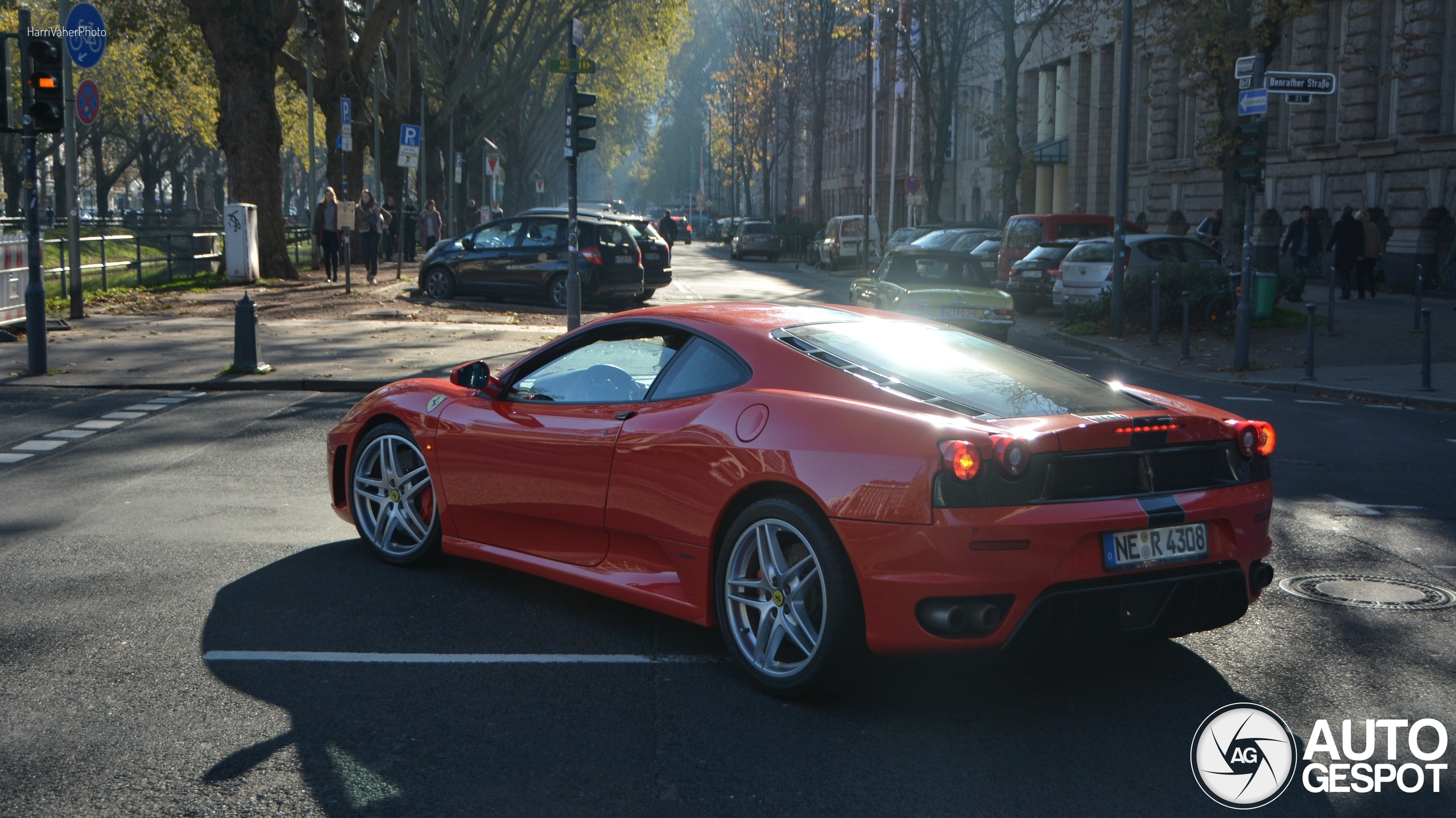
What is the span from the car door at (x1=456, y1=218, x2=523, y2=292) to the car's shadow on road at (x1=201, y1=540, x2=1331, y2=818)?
19960mm

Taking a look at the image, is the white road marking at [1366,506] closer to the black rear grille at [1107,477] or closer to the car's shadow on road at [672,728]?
the car's shadow on road at [672,728]

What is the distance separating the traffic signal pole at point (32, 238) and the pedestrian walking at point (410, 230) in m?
24.6

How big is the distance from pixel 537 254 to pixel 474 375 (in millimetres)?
19286

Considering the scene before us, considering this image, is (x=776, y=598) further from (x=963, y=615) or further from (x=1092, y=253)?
(x=1092, y=253)

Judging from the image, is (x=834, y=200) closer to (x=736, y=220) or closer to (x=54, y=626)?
(x=736, y=220)

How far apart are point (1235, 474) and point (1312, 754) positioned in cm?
97

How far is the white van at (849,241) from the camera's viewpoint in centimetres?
4556

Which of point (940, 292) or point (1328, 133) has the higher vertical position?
point (1328, 133)

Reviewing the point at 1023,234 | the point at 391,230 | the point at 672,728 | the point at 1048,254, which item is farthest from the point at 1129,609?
the point at 391,230

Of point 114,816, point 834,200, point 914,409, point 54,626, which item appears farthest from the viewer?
point 834,200

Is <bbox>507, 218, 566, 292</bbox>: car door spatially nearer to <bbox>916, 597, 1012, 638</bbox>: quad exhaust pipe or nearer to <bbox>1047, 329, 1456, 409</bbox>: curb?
<bbox>1047, 329, 1456, 409</bbox>: curb

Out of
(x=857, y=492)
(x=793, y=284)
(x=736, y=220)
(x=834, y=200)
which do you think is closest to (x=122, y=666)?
Result: (x=857, y=492)

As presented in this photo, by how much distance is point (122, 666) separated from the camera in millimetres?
4840

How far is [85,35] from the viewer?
18062 millimetres
